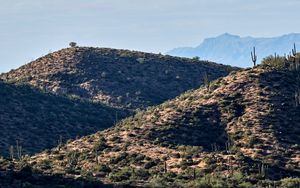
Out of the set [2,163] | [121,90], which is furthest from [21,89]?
[2,163]

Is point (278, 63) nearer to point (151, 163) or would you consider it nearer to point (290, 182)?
point (151, 163)

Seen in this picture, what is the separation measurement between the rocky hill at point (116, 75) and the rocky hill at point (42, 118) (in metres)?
11.2

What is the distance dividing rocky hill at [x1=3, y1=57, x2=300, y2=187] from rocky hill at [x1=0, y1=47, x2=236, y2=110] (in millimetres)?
35529

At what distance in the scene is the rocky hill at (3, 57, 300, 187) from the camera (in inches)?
2019

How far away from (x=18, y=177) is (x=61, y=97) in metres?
51.2

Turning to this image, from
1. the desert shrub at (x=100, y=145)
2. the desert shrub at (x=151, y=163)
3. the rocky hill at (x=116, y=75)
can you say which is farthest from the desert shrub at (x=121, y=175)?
the rocky hill at (x=116, y=75)

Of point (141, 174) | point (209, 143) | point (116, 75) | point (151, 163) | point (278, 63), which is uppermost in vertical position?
point (116, 75)

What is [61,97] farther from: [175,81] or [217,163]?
[217,163]

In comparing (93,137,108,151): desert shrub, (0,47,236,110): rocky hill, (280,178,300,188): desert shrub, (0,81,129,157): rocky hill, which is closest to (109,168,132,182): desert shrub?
(93,137,108,151): desert shrub

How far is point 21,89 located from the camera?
96812mm

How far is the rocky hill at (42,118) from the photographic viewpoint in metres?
76.3

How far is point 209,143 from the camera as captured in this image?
203 feet

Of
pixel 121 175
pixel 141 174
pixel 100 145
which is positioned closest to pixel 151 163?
pixel 141 174

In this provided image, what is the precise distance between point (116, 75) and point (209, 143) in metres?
59.0
